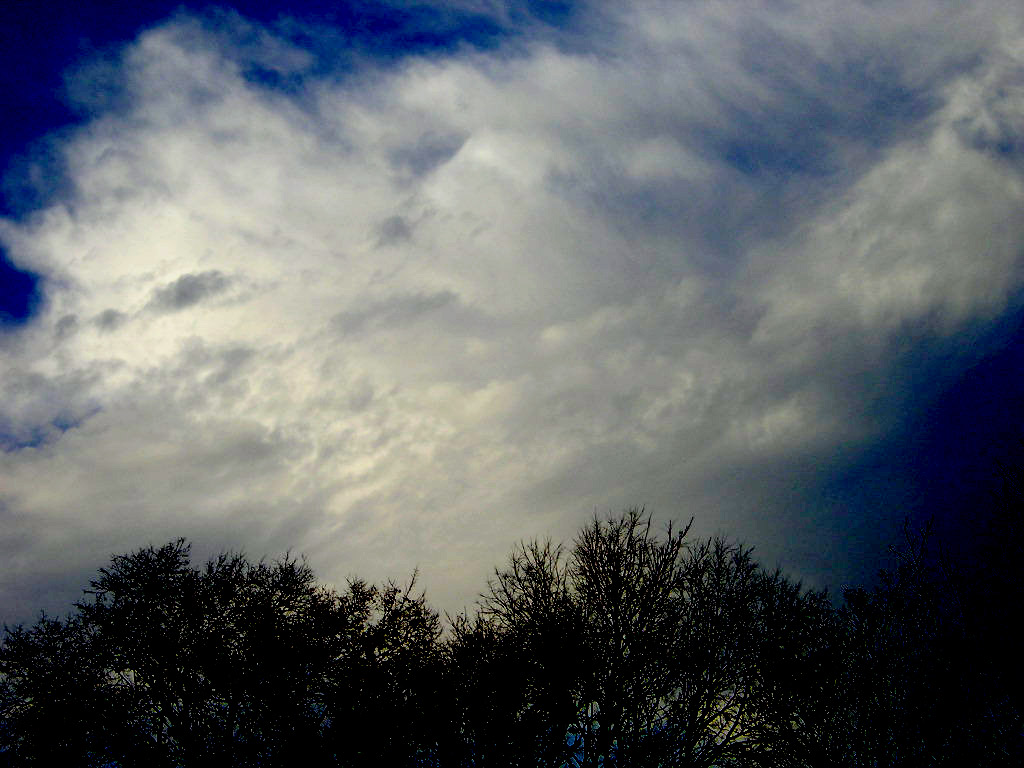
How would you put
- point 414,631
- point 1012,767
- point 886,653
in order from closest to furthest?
1. point 1012,767
2. point 886,653
3. point 414,631

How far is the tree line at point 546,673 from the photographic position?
919 inches

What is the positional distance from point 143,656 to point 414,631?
1244cm

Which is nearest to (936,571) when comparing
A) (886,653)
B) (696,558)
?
(886,653)

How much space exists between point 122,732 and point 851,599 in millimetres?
33328

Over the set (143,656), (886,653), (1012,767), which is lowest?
(1012,767)

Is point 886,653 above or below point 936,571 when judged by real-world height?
below

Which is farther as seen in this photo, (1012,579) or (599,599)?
(1012,579)

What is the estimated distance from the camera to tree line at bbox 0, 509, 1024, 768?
919 inches

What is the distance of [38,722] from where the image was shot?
1040 inches

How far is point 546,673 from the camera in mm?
24297

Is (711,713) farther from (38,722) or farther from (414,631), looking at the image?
(38,722)

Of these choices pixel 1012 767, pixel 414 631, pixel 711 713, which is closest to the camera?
pixel 711 713

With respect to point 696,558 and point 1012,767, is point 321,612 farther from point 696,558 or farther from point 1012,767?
point 1012,767

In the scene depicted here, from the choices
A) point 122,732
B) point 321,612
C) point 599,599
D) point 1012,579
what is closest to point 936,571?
point 1012,579
